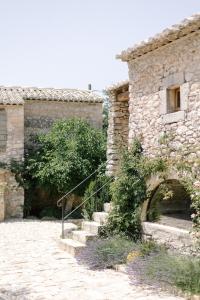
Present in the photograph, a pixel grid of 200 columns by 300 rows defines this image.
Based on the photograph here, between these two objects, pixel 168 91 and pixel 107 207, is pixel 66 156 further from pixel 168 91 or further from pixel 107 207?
pixel 168 91

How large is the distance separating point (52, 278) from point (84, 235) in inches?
84.2

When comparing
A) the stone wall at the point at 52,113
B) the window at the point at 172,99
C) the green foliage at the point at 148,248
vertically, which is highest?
the stone wall at the point at 52,113

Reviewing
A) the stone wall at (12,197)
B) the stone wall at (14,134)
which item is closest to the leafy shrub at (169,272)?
the stone wall at (12,197)

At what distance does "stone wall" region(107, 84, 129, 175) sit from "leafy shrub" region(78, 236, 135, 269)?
2.98 meters

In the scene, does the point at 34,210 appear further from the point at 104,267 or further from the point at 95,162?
the point at 104,267

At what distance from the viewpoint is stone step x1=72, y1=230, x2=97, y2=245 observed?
9242mm

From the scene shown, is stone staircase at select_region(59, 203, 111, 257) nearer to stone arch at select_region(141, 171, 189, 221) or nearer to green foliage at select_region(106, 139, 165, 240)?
green foliage at select_region(106, 139, 165, 240)

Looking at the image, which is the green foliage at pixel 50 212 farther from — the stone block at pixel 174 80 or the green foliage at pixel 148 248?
the stone block at pixel 174 80

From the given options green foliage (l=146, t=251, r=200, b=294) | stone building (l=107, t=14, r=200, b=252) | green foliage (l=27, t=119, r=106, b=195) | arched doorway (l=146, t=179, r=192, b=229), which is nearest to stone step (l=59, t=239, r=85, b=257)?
arched doorway (l=146, t=179, r=192, b=229)

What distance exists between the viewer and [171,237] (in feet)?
26.7

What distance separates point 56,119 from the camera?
685 inches

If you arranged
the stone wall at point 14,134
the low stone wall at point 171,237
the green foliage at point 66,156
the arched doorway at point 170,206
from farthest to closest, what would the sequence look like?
1. the stone wall at point 14,134
2. the green foliage at point 66,156
3. the arched doorway at point 170,206
4. the low stone wall at point 171,237

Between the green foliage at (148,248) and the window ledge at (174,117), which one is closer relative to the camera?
the green foliage at (148,248)

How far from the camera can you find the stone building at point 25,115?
51.2 ft
